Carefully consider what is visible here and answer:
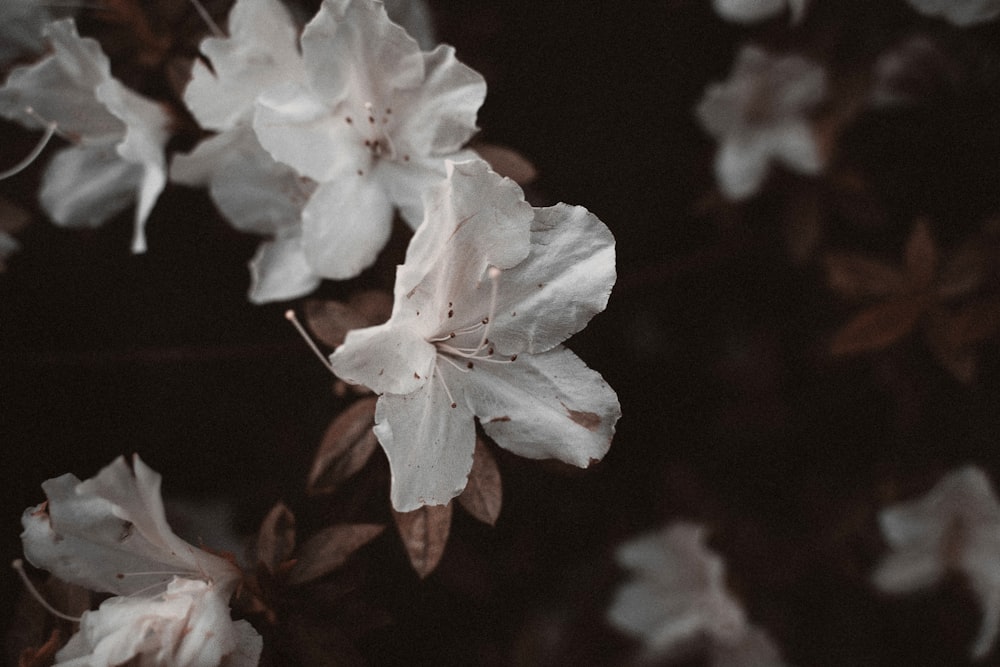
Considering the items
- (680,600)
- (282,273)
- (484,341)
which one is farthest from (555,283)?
(680,600)

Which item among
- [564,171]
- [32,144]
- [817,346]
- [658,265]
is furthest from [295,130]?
[817,346]

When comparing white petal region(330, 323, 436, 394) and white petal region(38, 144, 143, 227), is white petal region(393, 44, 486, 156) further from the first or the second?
white petal region(38, 144, 143, 227)

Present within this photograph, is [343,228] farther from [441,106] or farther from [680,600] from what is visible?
[680,600]

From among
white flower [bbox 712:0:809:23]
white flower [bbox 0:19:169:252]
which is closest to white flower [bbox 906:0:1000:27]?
white flower [bbox 712:0:809:23]

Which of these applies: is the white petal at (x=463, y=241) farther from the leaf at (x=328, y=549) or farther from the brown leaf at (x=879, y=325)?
the brown leaf at (x=879, y=325)

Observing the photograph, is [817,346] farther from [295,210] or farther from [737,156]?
[295,210]
